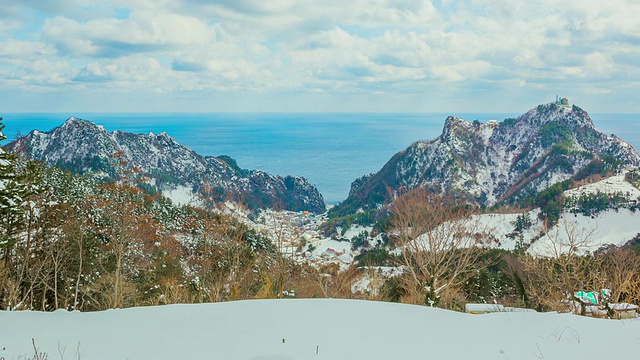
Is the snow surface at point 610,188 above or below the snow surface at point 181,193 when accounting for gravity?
above

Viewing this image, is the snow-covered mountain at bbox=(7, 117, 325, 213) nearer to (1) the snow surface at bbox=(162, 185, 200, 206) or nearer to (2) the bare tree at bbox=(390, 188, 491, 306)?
(1) the snow surface at bbox=(162, 185, 200, 206)

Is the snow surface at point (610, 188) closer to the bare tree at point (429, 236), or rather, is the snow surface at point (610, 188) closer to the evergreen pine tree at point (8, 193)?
the bare tree at point (429, 236)

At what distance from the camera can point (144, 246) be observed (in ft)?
84.3

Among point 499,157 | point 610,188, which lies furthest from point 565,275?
→ point 499,157

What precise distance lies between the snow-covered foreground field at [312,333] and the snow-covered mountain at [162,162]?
120698 mm

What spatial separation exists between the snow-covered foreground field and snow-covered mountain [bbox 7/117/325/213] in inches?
4752

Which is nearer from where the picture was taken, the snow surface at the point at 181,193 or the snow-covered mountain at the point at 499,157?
the snow surface at the point at 181,193

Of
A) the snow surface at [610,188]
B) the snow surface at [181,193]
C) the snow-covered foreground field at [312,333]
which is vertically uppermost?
the snow-covered foreground field at [312,333]

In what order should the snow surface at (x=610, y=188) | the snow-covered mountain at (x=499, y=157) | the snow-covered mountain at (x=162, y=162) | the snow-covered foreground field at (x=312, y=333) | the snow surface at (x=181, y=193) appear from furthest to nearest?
the snow-covered mountain at (x=499, y=157), the snow surface at (x=181, y=193), the snow-covered mountain at (x=162, y=162), the snow surface at (x=610, y=188), the snow-covered foreground field at (x=312, y=333)

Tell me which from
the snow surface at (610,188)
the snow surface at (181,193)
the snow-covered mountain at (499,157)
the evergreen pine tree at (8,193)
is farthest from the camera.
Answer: the snow-covered mountain at (499,157)

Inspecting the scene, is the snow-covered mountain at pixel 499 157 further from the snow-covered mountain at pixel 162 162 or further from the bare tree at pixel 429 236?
the bare tree at pixel 429 236

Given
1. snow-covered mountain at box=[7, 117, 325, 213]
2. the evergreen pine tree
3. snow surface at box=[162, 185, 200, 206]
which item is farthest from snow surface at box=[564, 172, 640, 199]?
the evergreen pine tree

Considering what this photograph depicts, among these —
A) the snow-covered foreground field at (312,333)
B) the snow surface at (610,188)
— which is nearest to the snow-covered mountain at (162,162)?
the snow surface at (610,188)

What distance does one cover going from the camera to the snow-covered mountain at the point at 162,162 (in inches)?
5443
